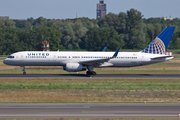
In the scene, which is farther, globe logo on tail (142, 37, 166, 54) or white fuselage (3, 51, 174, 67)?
globe logo on tail (142, 37, 166, 54)

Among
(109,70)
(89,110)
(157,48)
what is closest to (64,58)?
(109,70)

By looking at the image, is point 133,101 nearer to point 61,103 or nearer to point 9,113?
point 61,103

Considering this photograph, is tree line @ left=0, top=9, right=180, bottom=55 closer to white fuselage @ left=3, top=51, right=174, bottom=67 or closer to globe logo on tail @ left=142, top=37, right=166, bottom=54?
globe logo on tail @ left=142, top=37, right=166, bottom=54

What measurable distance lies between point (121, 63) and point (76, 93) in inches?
776

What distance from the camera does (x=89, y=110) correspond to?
19.8 m

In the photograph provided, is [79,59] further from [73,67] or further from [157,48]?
[157,48]

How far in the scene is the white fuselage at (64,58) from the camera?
45000mm

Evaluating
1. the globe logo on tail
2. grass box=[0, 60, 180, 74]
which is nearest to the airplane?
the globe logo on tail

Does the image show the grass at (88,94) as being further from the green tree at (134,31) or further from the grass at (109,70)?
the green tree at (134,31)

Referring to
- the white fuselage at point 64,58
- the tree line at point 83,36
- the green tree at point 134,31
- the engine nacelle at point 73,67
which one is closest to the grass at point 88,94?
the engine nacelle at point 73,67

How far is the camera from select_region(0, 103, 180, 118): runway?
1828 centimetres

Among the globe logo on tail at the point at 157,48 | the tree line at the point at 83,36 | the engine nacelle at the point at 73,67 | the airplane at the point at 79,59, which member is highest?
the tree line at the point at 83,36

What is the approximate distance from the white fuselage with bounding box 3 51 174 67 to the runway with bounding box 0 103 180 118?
23.2 meters

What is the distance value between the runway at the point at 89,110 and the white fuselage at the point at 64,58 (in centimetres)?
2322
